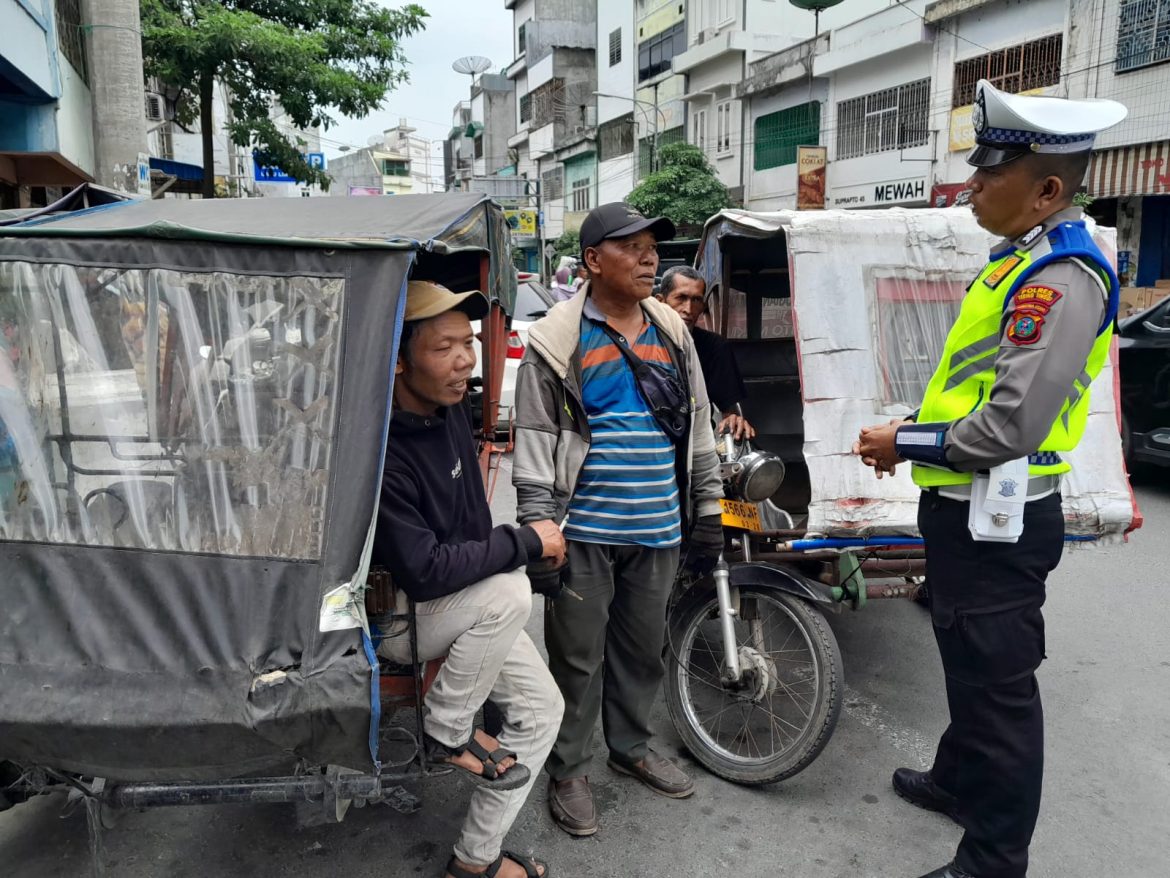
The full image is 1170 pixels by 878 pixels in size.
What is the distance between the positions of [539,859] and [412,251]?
1813mm

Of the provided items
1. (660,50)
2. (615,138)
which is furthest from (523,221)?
(660,50)

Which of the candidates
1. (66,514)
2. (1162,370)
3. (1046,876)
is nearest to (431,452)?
(66,514)

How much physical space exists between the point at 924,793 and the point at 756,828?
22.9 inches

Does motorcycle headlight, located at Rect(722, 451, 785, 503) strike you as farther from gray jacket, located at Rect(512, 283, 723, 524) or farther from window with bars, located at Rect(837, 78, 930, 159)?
window with bars, located at Rect(837, 78, 930, 159)

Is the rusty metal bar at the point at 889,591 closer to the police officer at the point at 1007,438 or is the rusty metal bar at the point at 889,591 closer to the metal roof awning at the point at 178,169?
the police officer at the point at 1007,438

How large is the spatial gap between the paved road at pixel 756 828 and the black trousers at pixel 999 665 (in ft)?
1.19

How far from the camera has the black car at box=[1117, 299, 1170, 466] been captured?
6.50 meters

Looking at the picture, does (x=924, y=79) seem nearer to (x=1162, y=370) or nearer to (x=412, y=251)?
(x=1162, y=370)

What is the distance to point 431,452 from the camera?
2400 millimetres

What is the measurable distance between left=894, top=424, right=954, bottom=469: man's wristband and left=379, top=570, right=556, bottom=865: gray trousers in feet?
3.48

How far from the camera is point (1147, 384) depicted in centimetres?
662

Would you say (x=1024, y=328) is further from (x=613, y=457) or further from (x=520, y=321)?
(x=520, y=321)

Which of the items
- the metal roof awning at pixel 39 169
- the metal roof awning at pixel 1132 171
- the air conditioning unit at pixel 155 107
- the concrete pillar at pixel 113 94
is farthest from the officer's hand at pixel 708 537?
the air conditioning unit at pixel 155 107

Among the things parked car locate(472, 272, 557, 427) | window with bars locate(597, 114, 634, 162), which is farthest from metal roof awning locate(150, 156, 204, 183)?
window with bars locate(597, 114, 634, 162)
